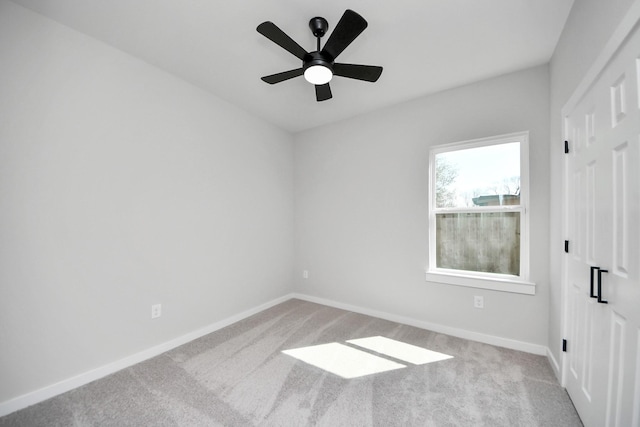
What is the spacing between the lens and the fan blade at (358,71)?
1.86m

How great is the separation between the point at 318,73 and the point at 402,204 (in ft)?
6.18

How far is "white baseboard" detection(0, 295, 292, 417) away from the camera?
167 centimetres

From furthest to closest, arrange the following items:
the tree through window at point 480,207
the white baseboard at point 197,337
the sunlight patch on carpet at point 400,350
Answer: the tree through window at point 480,207
the sunlight patch on carpet at point 400,350
the white baseboard at point 197,337

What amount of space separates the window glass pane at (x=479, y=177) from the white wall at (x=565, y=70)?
0.34m

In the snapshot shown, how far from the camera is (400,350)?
2.47 meters

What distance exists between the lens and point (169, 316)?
253 cm

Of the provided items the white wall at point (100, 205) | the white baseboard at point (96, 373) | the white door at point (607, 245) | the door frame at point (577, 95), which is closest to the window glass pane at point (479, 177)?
the door frame at point (577, 95)

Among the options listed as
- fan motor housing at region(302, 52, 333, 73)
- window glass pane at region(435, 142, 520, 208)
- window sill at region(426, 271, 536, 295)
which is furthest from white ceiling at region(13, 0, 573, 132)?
window sill at region(426, 271, 536, 295)

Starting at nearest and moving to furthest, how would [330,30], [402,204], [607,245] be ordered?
1. [607,245]
2. [330,30]
3. [402,204]

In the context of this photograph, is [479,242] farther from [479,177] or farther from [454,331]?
[454,331]

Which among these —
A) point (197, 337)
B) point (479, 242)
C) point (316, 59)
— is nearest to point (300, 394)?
point (197, 337)

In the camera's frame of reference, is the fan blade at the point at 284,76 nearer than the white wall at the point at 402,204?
Yes

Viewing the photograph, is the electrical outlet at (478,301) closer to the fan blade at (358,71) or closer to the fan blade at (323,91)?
the fan blade at (358,71)

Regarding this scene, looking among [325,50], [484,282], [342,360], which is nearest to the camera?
[325,50]
